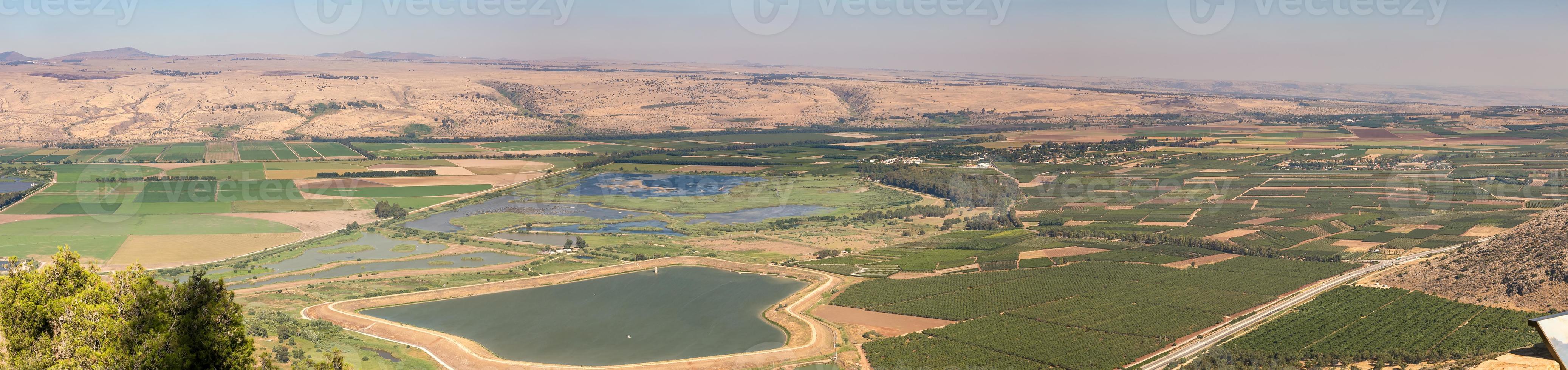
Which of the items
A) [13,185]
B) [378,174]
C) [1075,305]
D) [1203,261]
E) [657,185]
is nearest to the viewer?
[1075,305]

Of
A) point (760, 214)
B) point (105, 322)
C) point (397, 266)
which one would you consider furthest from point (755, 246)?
point (105, 322)

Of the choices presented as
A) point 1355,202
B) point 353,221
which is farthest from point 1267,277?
point 353,221

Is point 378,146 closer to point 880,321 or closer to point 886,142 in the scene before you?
point 886,142

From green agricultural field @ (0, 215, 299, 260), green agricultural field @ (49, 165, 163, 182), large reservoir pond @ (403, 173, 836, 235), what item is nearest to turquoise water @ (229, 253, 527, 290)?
large reservoir pond @ (403, 173, 836, 235)

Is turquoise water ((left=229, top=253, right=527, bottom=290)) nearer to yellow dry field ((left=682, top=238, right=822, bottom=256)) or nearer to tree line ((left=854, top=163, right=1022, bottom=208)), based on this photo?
yellow dry field ((left=682, top=238, right=822, bottom=256))

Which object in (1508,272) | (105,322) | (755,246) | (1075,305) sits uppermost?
(105,322)

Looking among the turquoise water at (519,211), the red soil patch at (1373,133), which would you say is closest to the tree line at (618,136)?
the red soil patch at (1373,133)

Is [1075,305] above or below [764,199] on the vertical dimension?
above

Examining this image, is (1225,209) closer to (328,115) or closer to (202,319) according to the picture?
(202,319)
